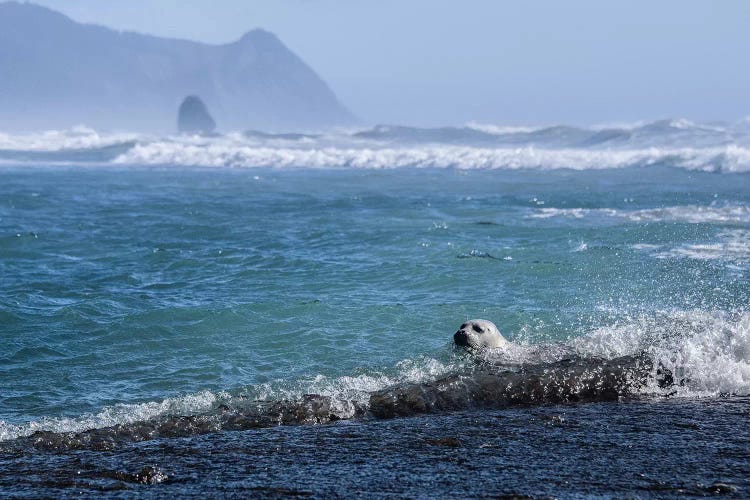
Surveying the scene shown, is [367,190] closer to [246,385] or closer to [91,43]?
Result: [246,385]

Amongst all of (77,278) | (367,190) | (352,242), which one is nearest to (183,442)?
(77,278)

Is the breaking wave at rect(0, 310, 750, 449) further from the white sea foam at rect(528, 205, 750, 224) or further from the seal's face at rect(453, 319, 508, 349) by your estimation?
Result: the white sea foam at rect(528, 205, 750, 224)

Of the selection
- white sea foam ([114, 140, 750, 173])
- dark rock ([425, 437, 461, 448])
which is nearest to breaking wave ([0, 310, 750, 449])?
dark rock ([425, 437, 461, 448])

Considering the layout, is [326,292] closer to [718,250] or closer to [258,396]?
[258,396]

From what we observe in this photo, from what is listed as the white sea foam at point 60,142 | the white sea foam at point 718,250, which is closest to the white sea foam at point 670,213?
the white sea foam at point 718,250

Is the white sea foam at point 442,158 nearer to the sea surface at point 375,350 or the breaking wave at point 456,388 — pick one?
the sea surface at point 375,350

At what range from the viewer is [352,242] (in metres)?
19.2

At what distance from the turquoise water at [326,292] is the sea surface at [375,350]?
0.06m

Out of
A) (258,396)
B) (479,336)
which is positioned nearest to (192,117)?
(479,336)

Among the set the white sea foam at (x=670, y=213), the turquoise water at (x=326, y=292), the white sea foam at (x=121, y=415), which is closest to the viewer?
the white sea foam at (x=121, y=415)

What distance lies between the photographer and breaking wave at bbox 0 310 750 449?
326 inches

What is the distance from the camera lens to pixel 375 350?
10992mm

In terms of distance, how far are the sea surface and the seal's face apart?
322 mm

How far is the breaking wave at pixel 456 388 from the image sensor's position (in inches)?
326
